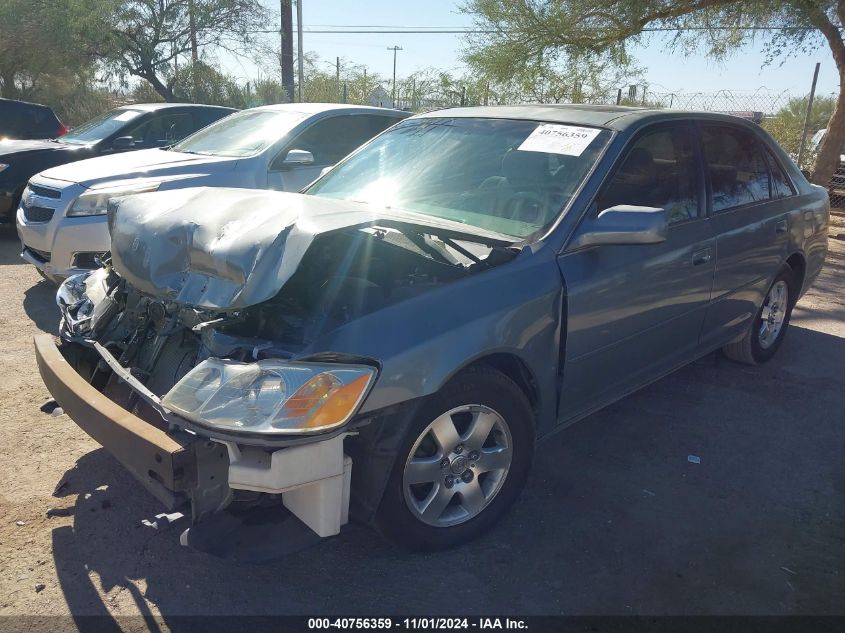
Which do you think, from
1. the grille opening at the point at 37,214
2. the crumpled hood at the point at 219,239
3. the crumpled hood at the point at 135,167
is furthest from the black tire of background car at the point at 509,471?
the grille opening at the point at 37,214

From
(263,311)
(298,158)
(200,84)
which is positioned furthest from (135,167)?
(200,84)

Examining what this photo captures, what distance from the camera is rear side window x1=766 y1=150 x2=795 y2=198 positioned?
192 inches

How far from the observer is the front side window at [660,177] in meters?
3.56

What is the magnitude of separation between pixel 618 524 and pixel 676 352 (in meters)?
1.27

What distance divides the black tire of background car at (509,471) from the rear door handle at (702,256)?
1.56 meters

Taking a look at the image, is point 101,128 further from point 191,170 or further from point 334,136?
point 334,136

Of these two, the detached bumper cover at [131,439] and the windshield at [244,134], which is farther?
Answer: the windshield at [244,134]

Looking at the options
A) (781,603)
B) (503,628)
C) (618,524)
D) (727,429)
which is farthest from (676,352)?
(503,628)

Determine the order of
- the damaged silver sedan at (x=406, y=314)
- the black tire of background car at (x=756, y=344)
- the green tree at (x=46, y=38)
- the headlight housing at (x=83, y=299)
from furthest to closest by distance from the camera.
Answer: the green tree at (x=46, y=38) < the black tire of background car at (x=756, y=344) < the headlight housing at (x=83, y=299) < the damaged silver sedan at (x=406, y=314)

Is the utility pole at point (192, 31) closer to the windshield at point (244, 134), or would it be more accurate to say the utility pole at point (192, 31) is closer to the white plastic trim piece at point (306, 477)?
the windshield at point (244, 134)

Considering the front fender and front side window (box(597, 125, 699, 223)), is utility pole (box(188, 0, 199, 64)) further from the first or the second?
the front fender

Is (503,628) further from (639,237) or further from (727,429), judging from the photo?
(727,429)

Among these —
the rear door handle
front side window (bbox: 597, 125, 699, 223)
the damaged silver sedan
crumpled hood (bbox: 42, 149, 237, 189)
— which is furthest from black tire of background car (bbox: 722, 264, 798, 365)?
crumpled hood (bbox: 42, 149, 237, 189)

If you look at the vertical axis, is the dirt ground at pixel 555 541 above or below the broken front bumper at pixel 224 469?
below
